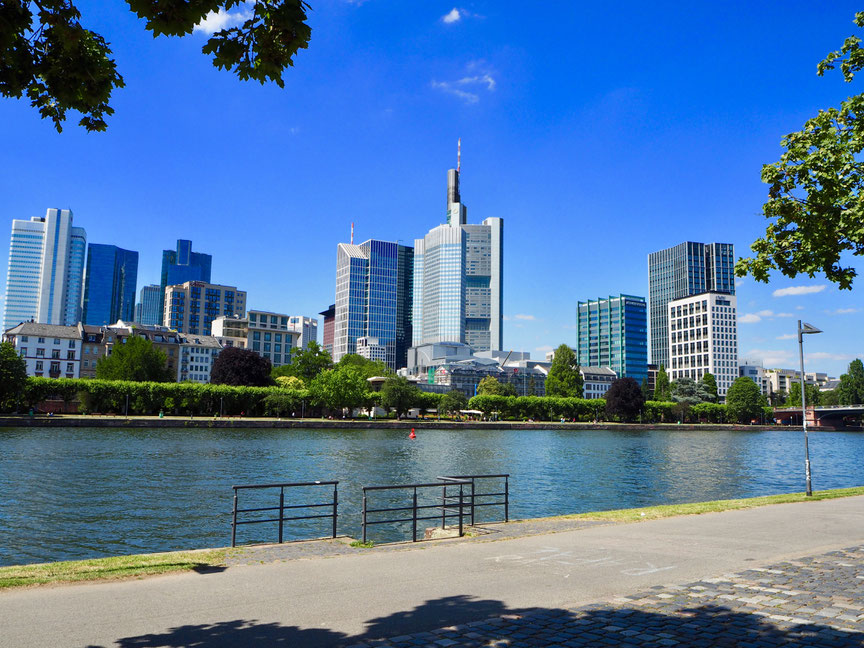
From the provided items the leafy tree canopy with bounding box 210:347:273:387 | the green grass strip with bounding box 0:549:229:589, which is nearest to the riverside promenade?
the green grass strip with bounding box 0:549:229:589

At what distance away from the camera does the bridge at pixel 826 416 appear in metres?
172

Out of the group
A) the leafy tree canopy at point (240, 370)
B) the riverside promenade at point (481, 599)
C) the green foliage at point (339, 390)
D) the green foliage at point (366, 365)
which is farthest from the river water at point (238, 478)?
the green foliage at point (366, 365)

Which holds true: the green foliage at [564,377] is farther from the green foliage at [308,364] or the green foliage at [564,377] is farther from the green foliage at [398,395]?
the green foliage at [308,364]

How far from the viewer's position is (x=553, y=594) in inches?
364

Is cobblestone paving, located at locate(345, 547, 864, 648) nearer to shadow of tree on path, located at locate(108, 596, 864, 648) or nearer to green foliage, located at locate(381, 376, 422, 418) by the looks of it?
shadow of tree on path, located at locate(108, 596, 864, 648)

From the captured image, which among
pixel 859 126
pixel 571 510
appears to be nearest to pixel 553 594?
pixel 859 126

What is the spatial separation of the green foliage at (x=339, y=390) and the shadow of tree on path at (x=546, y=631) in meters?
108

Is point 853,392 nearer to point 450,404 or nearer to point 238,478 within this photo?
point 450,404

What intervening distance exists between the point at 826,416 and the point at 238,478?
185975 millimetres

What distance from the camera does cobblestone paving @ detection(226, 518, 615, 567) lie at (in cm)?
1184

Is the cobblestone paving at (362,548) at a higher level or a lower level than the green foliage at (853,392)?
lower

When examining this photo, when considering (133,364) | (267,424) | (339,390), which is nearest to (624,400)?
(339,390)

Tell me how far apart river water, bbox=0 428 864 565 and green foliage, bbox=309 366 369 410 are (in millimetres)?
41281

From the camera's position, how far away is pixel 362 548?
42.5ft
